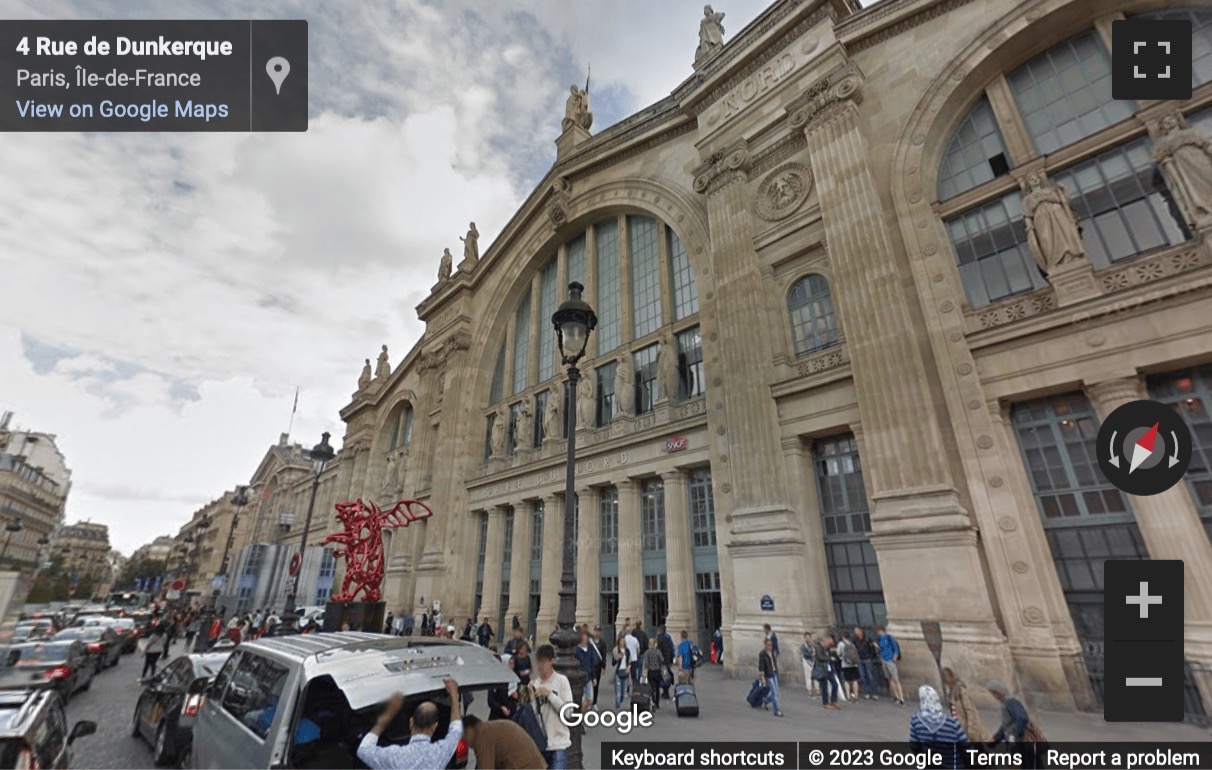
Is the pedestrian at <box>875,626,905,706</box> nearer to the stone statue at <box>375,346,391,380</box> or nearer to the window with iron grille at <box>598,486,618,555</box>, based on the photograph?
the window with iron grille at <box>598,486,618,555</box>

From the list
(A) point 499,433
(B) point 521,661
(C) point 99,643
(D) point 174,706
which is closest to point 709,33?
(A) point 499,433

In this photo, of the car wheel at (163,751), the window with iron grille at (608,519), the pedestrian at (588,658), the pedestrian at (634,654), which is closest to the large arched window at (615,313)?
the window with iron grille at (608,519)

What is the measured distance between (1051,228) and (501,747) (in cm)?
1474

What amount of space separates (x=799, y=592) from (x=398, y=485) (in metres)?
32.0

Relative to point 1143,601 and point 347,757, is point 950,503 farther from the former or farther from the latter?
point 347,757

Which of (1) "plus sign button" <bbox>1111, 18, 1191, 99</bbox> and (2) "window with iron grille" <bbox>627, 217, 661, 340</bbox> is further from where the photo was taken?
(2) "window with iron grille" <bbox>627, 217, 661, 340</bbox>

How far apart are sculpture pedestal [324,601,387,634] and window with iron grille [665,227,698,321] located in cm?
1491

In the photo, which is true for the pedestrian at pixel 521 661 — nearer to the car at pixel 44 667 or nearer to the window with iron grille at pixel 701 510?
the car at pixel 44 667

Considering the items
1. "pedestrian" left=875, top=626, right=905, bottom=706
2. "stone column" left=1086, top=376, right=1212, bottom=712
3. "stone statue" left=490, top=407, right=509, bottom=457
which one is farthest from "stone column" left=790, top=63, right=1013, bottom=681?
"stone statue" left=490, top=407, right=509, bottom=457

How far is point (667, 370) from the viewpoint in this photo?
769 inches

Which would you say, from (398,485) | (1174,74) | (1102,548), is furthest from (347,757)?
(398,485)

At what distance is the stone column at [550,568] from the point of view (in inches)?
832

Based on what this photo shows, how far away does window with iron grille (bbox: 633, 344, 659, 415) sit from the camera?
20.6 metres

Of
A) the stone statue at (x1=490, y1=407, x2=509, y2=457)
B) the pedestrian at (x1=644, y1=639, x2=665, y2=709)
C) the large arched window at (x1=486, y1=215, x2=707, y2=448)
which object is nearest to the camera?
the pedestrian at (x1=644, y1=639, x2=665, y2=709)
